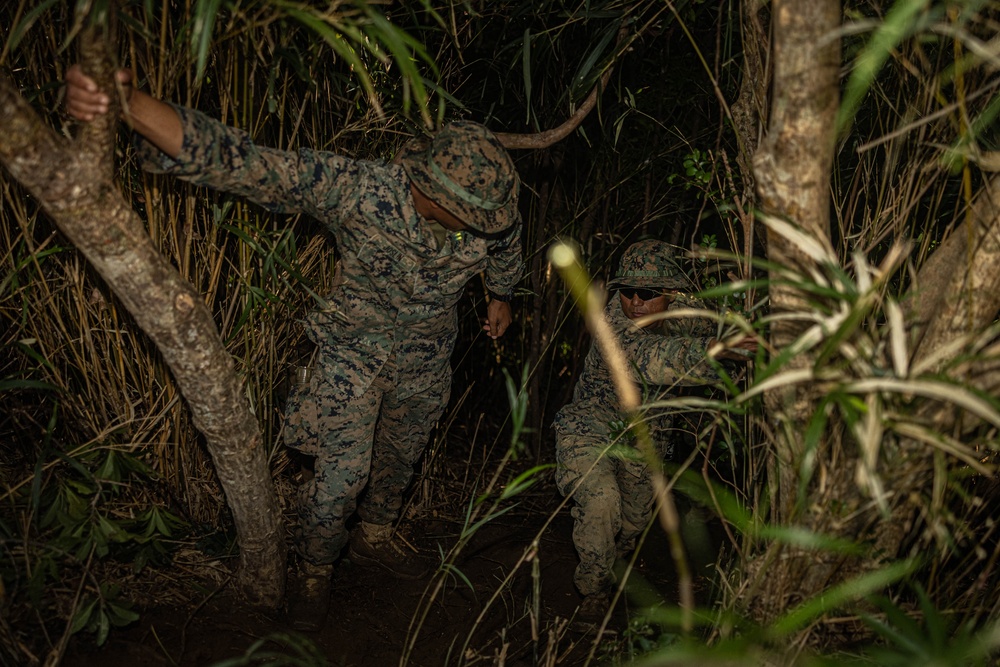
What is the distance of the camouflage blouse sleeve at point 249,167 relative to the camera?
1.77 m

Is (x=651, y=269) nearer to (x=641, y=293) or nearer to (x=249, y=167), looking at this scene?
(x=641, y=293)

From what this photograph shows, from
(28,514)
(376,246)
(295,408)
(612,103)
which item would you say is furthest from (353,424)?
(612,103)

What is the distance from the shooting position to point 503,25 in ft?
9.81

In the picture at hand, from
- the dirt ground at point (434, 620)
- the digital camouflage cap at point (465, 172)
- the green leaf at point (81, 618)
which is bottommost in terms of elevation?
the dirt ground at point (434, 620)

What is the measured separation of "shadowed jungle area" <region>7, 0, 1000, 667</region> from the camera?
4.64 ft

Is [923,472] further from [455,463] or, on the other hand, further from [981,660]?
[455,463]

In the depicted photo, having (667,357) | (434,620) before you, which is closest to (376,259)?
(667,357)

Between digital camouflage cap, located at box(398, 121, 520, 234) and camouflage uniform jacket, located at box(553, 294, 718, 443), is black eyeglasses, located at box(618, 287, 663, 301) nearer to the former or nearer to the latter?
camouflage uniform jacket, located at box(553, 294, 718, 443)

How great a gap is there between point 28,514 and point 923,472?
2135mm

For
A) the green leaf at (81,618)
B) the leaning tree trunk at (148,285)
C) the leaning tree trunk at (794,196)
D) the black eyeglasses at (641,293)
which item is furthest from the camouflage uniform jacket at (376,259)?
the leaning tree trunk at (794,196)

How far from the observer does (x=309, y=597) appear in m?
2.44

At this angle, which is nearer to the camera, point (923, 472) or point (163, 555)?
point (923, 472)

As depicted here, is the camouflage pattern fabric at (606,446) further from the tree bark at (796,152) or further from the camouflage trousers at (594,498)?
the tree bark at (796,152)

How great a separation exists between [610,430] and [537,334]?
84 cm
